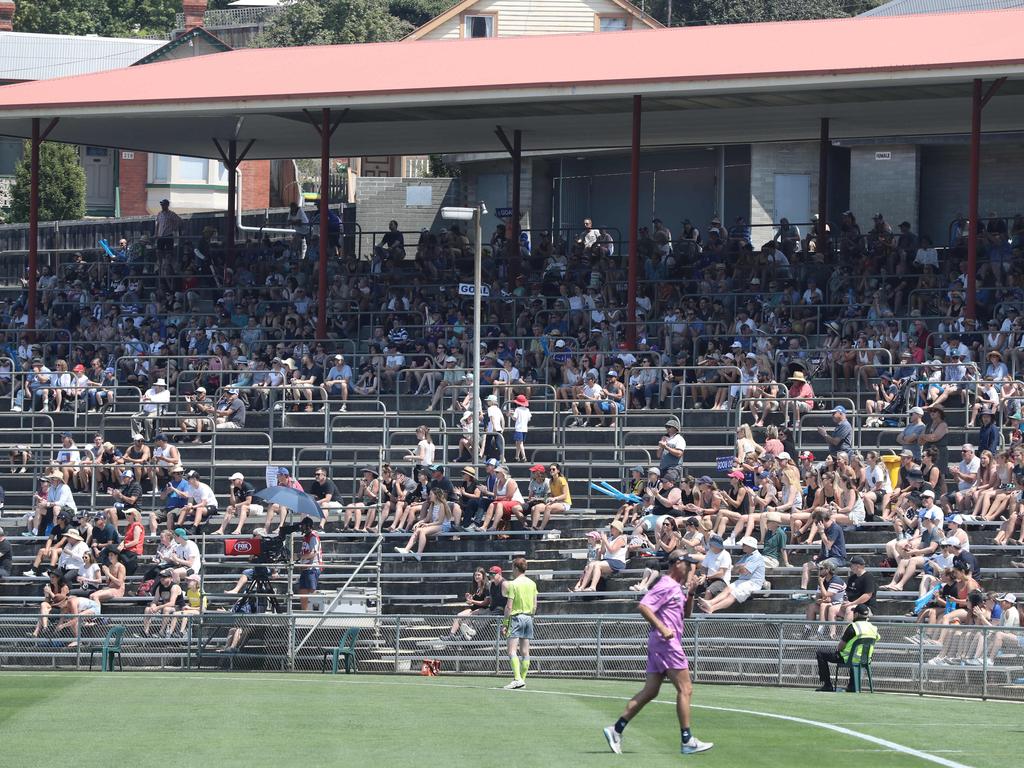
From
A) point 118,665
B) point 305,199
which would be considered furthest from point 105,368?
point 305,199

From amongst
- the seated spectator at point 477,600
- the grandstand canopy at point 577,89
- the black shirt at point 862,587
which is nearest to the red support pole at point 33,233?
the grandstand canopy at point 577,89

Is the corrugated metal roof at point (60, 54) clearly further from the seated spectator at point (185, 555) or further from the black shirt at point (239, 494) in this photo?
the seated spectator at point (185, 555)

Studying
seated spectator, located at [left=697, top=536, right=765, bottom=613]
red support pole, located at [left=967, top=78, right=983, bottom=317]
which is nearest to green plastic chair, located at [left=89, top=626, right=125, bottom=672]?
seated spectator, located at [left=697, top=536, right=765, bottom=613]

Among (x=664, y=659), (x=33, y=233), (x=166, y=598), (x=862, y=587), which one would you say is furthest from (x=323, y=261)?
(x=664, y=659)

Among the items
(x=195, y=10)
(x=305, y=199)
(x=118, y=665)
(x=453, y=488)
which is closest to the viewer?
(x=118, y=665)

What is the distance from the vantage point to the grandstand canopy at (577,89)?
30.3m

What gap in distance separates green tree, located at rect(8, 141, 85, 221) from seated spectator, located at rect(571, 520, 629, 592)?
1515 inches

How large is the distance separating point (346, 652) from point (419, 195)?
3186 cm

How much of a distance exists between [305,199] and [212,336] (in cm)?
3150

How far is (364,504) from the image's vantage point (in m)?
26.3

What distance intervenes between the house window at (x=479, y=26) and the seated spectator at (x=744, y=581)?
44.7 meters

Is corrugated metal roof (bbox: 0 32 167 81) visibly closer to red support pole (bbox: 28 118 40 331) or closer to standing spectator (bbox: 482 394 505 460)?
red support pole (bbox: 28 118 40 331)

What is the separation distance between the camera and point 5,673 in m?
22.4

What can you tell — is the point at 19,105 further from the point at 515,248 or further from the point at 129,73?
the point at 515,248
